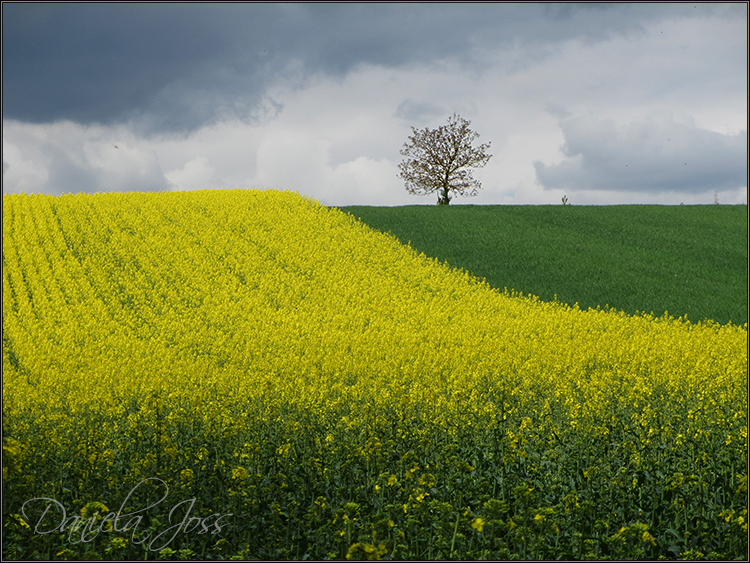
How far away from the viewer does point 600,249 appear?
94.8ft

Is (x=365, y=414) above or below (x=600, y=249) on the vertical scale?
Answer: below

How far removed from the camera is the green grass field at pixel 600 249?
72.5 ft

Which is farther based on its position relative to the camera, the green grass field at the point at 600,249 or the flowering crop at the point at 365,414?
the green grass field at the point at 600,249

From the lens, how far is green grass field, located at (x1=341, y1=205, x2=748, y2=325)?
22.1 meters

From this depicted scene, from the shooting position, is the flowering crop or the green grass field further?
the green grass field

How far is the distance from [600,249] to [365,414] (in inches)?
951

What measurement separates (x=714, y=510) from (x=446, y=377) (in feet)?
20.1

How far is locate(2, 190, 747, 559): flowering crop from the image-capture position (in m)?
4.76

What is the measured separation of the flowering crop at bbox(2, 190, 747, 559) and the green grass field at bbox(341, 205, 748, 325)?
263cm

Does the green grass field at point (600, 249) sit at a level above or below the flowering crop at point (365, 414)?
above

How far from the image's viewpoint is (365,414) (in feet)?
24.9

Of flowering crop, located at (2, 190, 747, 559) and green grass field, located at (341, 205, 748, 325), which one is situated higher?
green grass field, located at (341, 205, 748, 325)

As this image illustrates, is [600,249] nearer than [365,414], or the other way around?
[365,414]

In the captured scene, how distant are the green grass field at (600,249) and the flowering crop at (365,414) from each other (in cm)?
263
